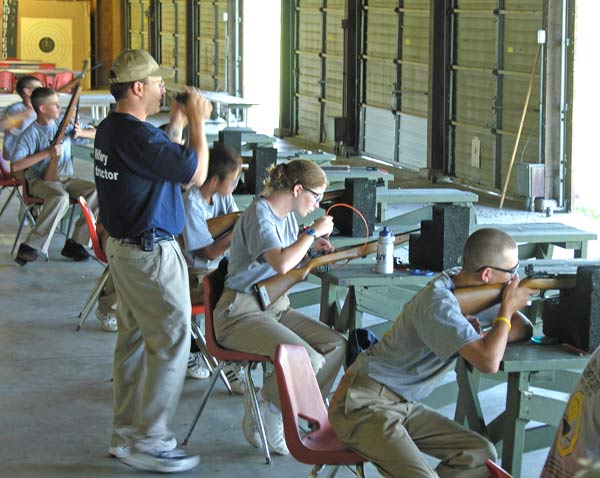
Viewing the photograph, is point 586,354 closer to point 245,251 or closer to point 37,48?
point 245,251

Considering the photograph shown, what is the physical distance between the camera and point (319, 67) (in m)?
17.9

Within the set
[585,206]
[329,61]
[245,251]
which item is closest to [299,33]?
[329,61]

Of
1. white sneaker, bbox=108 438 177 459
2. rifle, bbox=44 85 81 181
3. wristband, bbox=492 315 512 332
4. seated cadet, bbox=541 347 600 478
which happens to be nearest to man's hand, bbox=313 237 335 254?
white sneaker, bbox=108 438 177 459

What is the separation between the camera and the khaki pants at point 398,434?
11.4 ft

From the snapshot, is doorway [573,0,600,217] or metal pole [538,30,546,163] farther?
metal pole [538,30,546,163]

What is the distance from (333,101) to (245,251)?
12.8 m

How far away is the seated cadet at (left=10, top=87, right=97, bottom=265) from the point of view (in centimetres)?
880

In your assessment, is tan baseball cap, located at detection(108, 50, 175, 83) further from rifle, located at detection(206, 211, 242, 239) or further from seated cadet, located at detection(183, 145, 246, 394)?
rifle, located at detection(206, 211, 242, 239)

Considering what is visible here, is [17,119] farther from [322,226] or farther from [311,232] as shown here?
[311,232]

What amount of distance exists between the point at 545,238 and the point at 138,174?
2870mm

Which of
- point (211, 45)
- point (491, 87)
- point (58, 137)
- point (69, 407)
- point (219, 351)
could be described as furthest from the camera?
point (211, 45)

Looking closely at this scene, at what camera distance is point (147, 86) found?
447cm

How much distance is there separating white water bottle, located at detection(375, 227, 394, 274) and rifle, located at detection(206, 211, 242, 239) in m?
1.00

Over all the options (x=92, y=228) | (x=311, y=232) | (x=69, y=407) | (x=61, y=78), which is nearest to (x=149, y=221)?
(x=311, y=232)
